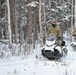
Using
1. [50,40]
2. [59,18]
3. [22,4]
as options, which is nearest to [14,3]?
[22,4]

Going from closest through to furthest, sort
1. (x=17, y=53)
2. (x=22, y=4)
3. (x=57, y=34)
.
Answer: (x=57, y=34) → (x=17, y=53) → (x=22, y=4)

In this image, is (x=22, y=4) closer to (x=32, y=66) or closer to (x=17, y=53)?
(x=17, y=53)

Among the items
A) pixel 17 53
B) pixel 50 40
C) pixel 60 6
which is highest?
pixel 60 6

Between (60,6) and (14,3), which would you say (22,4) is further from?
(60,6)

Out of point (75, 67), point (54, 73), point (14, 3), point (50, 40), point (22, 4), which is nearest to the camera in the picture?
point (54, 73)

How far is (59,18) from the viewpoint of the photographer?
111 feet

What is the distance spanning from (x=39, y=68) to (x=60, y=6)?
2529cm

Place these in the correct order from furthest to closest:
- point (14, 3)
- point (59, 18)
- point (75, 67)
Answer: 1. point (59, 18)
2. point (14, 3)
3. point (75, 67)

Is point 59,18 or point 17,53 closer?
point 17,53

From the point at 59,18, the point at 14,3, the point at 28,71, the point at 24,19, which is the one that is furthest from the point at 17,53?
the point at 59,18

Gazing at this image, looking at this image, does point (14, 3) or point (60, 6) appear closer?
point (14, 3)

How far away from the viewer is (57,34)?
12344mm

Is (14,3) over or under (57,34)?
over

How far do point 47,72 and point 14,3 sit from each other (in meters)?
20.9
